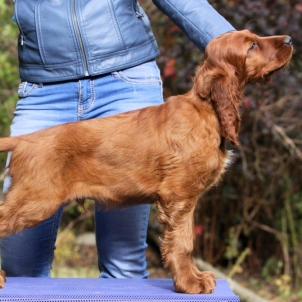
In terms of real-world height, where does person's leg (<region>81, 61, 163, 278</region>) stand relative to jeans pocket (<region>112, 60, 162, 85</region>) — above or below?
below

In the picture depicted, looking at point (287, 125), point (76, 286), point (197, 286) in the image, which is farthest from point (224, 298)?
point (287, 125)

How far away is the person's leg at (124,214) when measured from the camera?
3910mm

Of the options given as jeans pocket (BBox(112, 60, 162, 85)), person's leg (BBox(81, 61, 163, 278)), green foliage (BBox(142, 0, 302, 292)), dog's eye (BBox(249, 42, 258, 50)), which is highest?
dog's eye (BBox(249, 42, 258, 50))

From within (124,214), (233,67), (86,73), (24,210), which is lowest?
(124,214)

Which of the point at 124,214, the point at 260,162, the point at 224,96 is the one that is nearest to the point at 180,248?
the point at 124,214

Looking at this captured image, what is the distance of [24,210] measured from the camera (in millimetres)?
3486

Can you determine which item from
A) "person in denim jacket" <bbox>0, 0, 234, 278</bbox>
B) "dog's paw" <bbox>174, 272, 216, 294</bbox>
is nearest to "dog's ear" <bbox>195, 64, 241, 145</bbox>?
"person in denim jacket" <bbox>0, 0, 234, 278</bbox>

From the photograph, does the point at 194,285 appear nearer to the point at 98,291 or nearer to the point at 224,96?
the point at 98,291

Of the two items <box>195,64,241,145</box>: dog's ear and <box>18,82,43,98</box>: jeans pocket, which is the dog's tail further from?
<box>195,64,241,145</box>: dog's ear

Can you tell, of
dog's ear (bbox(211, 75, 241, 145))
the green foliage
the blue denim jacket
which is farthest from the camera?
the green foliage

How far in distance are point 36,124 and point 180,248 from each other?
1.17 m

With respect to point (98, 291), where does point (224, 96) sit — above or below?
above

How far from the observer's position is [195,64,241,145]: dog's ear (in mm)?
3389

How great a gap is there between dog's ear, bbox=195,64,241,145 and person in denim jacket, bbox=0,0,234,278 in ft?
1.25
